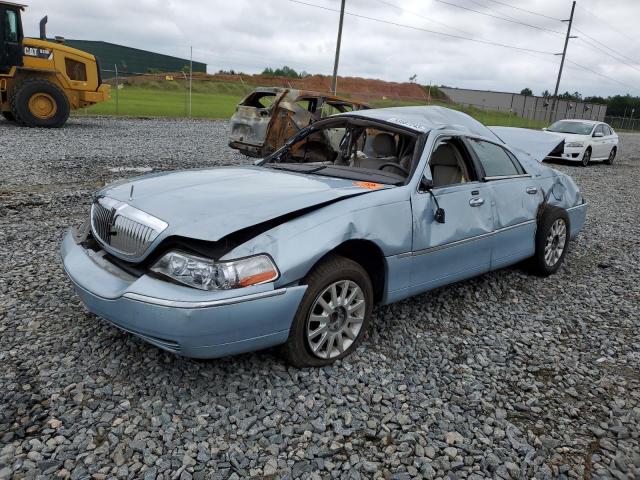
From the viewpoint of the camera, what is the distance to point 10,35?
1389 centimetres

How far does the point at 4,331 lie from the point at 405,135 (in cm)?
321

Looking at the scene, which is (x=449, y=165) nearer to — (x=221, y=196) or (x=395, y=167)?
(x=395, y=167)

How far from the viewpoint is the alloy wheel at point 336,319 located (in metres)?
3.11

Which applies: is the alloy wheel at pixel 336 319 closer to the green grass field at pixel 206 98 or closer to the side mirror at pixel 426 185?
the side mirror at pixel 426 185

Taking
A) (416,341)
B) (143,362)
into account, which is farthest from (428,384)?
(143,362)

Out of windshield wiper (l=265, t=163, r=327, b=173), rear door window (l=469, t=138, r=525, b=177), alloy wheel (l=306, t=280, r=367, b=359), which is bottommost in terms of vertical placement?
alloy wheel (l=306, t=280, r=367, b=359)

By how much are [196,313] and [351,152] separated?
2572 mm

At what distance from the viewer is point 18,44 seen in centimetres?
1405

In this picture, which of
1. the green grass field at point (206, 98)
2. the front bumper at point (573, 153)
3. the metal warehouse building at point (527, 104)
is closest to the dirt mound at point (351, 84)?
the green grass field at point (206, 98)

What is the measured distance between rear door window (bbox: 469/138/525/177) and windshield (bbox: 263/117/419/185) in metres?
0.68

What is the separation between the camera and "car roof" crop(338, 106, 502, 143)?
13.7 feet

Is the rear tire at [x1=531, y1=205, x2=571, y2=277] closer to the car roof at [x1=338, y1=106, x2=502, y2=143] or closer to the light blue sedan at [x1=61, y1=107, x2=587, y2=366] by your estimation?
the light blue sedan at [x1=61, y1=107, x2=587, y2=366]

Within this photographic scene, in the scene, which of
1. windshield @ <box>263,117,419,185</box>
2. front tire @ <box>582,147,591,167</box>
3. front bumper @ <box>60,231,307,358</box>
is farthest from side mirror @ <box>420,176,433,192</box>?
front tire @ <box>582,147,591,167</box>

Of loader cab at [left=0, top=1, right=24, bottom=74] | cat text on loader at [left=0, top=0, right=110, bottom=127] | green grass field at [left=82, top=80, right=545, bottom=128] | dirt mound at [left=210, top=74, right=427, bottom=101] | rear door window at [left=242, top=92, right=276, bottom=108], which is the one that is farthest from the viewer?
dirt mound at [left=210, top=74, right=427, bottom=101]
